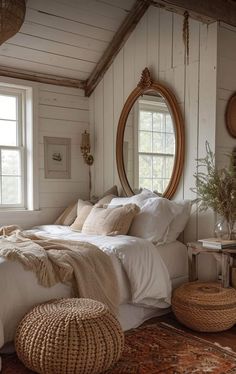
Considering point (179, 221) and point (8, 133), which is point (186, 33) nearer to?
point (179, 221)

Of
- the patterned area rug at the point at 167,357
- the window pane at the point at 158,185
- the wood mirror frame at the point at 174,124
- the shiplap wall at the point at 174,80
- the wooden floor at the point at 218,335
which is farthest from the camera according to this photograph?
the window pane at the point at 158,185

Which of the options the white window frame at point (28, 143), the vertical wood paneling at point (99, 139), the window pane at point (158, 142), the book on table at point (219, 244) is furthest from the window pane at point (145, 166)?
the white window frame at point (28, 143)

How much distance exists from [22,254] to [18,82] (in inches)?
103

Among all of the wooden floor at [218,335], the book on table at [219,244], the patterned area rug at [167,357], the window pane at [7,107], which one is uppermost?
the window pane at [7,107]

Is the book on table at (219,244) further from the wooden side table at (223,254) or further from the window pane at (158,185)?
the window pane at (158,185)

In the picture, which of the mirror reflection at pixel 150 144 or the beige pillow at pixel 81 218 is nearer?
the mirror reflection at pixel 150 144

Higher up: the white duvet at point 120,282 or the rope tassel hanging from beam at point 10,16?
the rope tassel hanging from beam at point 10,16

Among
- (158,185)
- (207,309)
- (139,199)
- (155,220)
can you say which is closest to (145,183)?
(158,185)

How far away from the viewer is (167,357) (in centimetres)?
256

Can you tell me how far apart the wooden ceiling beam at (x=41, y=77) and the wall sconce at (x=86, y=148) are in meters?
0.63

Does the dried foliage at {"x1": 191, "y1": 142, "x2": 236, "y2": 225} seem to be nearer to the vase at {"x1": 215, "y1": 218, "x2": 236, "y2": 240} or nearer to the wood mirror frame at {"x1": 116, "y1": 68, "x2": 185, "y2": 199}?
the vase at {"x1": 215, "y1": 218, "x2": 236, "y2": 240}

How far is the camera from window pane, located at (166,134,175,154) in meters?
3.90

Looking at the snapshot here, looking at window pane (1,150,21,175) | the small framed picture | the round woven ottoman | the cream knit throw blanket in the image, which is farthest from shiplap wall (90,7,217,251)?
the cream knit throw blanket

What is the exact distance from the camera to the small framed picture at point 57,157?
477cm
